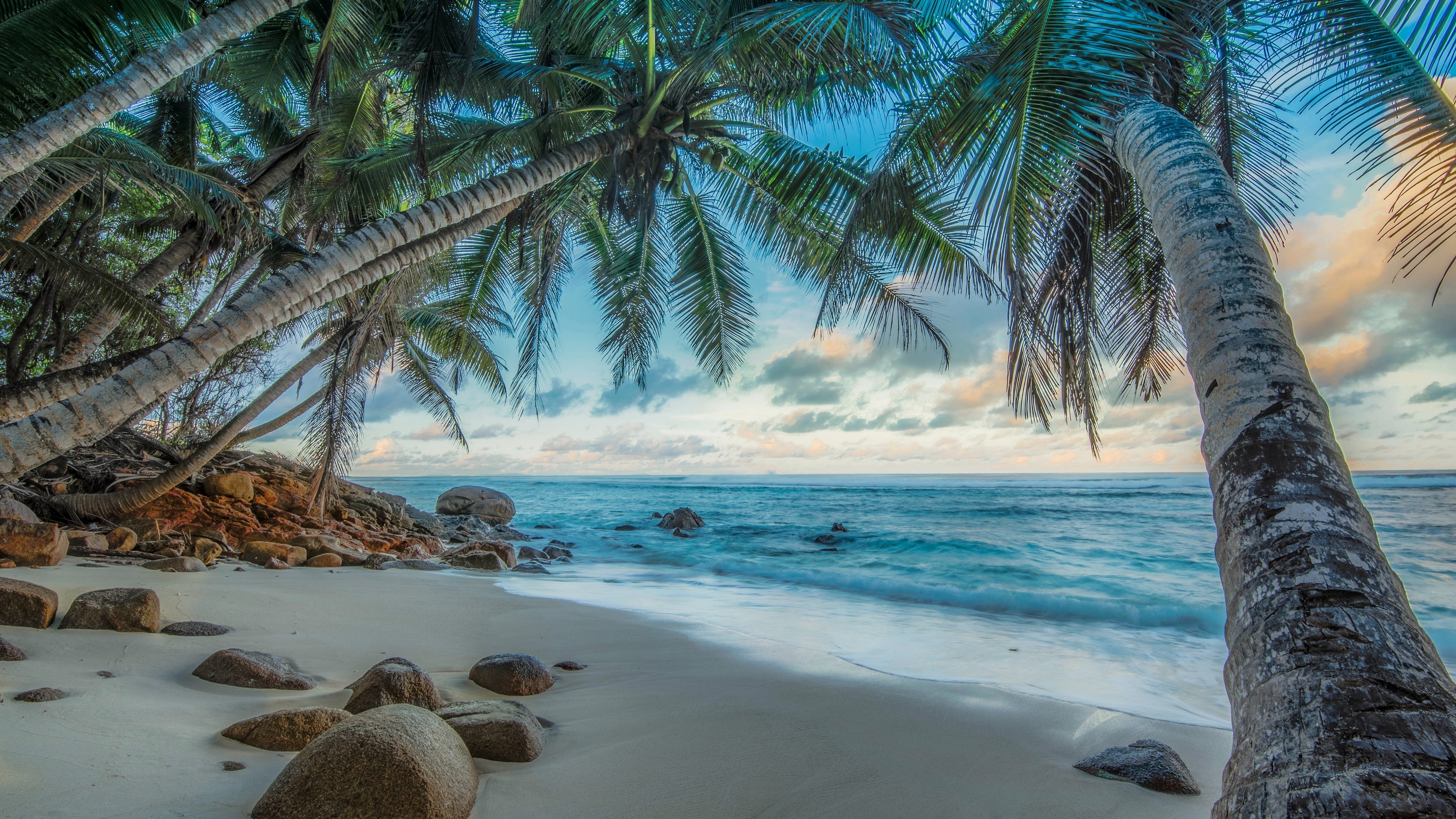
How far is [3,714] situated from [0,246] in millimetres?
5877

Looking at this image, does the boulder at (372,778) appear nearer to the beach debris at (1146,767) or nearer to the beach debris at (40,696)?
the beach debris at (40,696)

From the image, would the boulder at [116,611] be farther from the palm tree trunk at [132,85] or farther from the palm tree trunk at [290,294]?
the palm tree trunk at [132,85]

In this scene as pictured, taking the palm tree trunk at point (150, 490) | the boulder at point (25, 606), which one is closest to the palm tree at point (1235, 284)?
the boulder at point (25, 606)

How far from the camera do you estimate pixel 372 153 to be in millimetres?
7238

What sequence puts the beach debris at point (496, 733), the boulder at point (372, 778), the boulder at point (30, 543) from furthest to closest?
1. the boulder at point (30, 543)
2. the beach debris at point (496, 733)
3. the boulder at point (372, 778)

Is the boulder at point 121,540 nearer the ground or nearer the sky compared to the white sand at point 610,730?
nearer the sky

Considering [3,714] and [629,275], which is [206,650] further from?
[629,275]

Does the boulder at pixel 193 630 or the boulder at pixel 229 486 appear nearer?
the boulder at pixel 193 630

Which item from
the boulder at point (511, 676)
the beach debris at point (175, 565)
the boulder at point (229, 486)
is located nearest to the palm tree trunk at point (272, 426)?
the boulder at point (229, 486)

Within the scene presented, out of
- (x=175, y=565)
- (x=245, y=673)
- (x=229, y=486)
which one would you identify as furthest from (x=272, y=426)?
(x=245, y=673)

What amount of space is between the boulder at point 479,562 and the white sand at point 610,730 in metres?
3.95

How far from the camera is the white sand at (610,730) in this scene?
1.81 meters

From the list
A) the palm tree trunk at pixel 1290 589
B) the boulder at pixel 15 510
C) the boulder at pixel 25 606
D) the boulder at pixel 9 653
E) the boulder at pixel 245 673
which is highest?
the palm tree trunk at pixel 1290 589

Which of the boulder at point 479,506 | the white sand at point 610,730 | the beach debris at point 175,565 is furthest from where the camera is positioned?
the boulder at point 479,506
